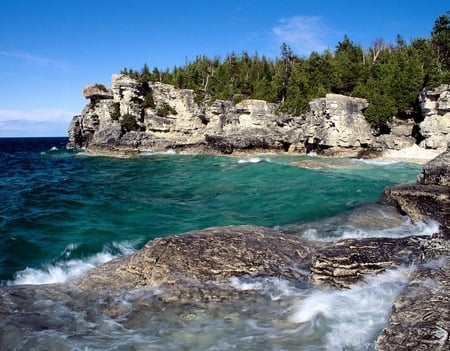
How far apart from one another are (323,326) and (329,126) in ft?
150

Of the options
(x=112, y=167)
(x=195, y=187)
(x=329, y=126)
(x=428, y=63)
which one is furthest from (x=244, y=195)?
(x=428, y=63)

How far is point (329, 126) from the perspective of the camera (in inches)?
1978

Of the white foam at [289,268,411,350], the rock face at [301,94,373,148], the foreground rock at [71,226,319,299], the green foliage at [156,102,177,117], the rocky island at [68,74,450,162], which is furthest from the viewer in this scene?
the green foliage at [156,102,177,117]

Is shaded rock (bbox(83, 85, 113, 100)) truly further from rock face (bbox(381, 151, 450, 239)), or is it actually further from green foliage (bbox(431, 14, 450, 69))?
rock face (bbox(381, 151, 450, 239))

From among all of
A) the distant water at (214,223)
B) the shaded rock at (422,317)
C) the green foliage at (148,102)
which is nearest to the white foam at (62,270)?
the distant water at (214,223)

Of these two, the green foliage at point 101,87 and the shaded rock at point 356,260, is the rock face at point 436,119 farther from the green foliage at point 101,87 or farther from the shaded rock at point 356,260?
the green foliage at point 101,87

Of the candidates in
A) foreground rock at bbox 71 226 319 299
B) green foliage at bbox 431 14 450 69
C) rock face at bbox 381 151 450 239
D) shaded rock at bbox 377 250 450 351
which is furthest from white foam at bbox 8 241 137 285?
green foliage at bbox 431 14 450 69

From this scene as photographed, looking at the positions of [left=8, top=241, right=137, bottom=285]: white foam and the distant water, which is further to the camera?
[left=8, top=241, right=137, bottom=285]: white foam

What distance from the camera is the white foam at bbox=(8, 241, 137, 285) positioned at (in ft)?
38.0

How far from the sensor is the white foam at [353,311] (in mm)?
6461

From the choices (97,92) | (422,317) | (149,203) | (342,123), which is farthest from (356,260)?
(97,92)

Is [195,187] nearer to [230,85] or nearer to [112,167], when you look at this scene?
[112,167]

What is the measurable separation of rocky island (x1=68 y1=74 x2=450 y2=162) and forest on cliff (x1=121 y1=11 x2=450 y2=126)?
217 centimetres

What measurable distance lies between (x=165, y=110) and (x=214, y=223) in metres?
49.8
